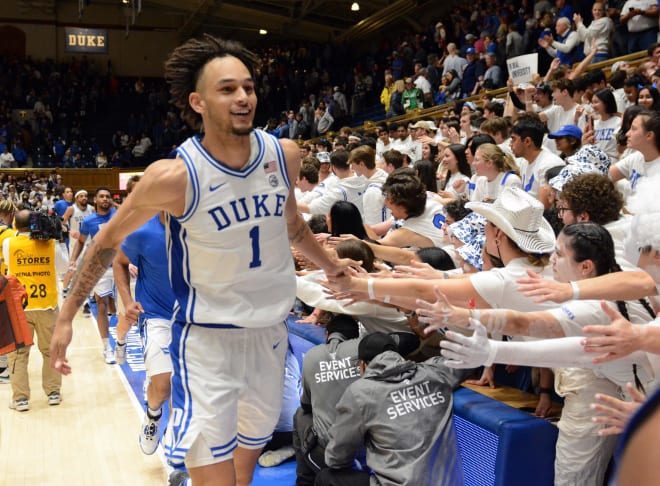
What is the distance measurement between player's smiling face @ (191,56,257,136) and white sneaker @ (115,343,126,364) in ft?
16.6

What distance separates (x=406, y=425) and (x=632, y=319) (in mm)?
1031

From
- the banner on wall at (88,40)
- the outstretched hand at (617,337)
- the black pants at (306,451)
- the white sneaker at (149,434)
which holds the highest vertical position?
the banner on wall at (88,40)

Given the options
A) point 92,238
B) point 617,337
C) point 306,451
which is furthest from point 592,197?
point 92,238

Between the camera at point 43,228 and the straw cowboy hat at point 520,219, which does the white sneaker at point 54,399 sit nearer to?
the camera at point 43,228

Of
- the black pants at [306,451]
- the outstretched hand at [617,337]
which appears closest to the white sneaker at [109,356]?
the black pants at [306,451]

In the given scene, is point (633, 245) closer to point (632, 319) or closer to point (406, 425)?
point (632, 319)

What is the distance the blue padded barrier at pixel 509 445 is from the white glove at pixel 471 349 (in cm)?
79

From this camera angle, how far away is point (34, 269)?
646 centimetres

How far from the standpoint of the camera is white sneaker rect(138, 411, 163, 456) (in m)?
4.73

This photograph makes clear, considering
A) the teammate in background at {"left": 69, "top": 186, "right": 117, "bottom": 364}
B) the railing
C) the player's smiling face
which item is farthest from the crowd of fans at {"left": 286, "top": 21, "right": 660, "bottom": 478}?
the railing

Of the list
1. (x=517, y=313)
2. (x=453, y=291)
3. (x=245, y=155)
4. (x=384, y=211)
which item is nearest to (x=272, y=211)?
(x=245, y=155)

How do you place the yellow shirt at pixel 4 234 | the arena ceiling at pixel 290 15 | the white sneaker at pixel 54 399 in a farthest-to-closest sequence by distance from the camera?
the arena ceiling at pixel 290 15 < the yellow shirt at pixel 4 234 < the white sneaker at pixel 54 399

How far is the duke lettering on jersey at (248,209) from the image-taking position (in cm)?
279

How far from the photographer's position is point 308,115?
18.3 metres
